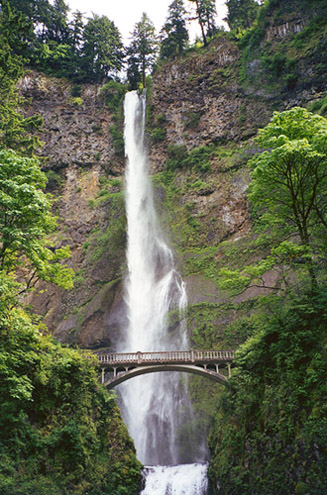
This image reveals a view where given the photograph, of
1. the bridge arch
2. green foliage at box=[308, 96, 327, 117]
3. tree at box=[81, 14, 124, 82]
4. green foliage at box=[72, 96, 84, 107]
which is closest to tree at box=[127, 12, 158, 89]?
tree at box=[81, 14, 124, 82]

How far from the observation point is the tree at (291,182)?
40.5 ft

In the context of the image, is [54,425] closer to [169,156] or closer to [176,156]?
[176,156]

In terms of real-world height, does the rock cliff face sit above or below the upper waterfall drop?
above

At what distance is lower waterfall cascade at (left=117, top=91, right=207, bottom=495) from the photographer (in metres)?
→ 21.4

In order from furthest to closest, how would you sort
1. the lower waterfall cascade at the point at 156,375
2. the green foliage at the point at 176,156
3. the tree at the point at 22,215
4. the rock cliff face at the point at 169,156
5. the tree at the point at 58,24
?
the tree at the point at 58,24, the green foliage at the point at 176,156, the rock cliff face at the point at 169,156, the lower waterfall cascade at the point at 156,375, the tree at the point at 22,215

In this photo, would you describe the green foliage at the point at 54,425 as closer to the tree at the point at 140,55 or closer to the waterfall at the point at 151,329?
the waterfall at the point at 151,329

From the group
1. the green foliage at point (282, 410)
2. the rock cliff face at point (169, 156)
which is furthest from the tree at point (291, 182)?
the rock cliff face at point (169, 156)

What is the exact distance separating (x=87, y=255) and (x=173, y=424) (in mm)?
15817

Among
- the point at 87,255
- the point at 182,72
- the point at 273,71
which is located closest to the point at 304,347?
the point at 87,255

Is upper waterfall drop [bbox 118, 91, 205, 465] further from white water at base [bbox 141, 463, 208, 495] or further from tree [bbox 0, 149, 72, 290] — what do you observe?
tree [bbox 0, 149, 72, 290]

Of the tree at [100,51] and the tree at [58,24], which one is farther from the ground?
the tree at [58,24]

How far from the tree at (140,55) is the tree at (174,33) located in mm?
2881

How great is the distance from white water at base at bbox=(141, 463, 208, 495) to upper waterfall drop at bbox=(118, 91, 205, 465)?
239 cm

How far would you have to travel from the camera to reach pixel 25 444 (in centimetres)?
1236
